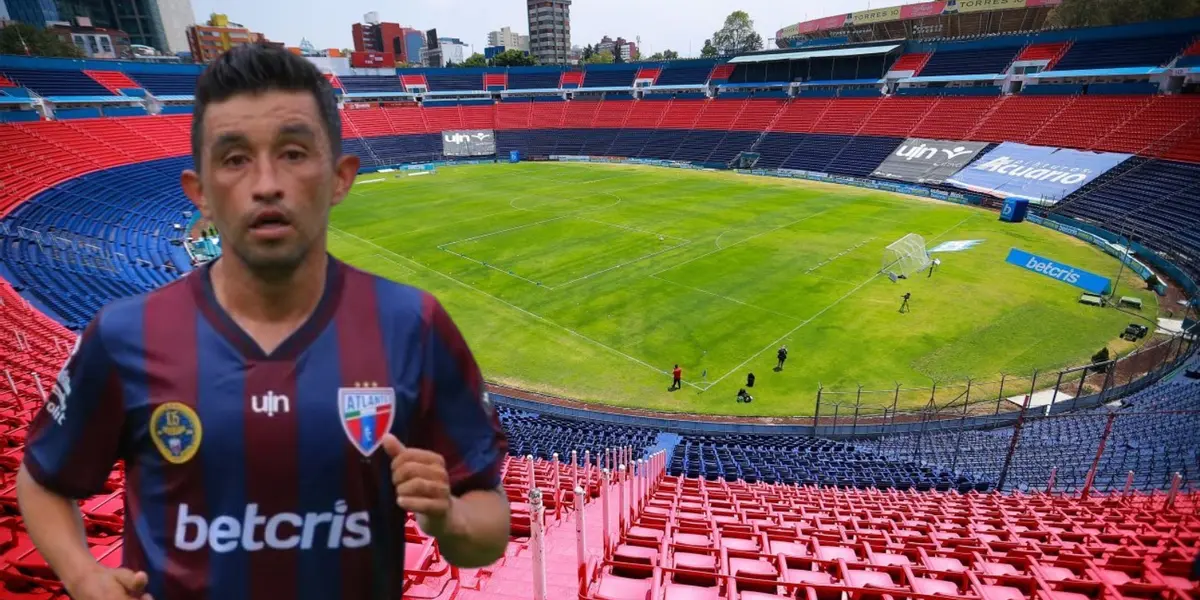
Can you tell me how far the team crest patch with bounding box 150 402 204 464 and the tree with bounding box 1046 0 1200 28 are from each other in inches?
3067

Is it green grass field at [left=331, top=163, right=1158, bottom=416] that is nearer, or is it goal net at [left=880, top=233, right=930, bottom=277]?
green grass field at [left=331, top=163, right=1158, bottom=416]

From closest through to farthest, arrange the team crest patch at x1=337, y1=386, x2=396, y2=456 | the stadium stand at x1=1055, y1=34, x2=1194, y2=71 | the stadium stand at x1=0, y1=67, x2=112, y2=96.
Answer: the team crest patch at x1=337, y1=386, x2=396, y2=456 < the stadium stand at x1=1055, y1=34, x2=1194, y2=71 < the stadium stand at x1=0, y1=67, x2=112, y2=96

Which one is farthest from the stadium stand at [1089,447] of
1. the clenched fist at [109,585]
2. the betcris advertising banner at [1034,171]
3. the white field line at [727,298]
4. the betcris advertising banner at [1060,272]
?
the betcris advertising banner at [1034,171]

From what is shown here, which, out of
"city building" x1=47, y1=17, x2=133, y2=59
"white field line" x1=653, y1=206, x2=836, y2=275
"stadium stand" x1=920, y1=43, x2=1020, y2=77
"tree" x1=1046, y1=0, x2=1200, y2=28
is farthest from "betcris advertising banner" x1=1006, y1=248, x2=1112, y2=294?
"city building" x1=47, y1=17, x2=133, y2=59

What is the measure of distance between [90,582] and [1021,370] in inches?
903

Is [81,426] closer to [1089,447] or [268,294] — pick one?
[268,294]

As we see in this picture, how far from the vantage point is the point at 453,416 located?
6.61 feet

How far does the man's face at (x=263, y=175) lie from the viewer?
184 centimetres

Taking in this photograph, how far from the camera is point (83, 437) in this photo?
5.99ft

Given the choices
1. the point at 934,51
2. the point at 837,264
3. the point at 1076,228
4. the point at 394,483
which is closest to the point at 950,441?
the point at 837,264

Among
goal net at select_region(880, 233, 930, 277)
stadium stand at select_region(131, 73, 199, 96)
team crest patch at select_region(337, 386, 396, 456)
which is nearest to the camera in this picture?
team crest patch at select_region(337, 386, 396, 456)

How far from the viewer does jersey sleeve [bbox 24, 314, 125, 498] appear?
1820mm

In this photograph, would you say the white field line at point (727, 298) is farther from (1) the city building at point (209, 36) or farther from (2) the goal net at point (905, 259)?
(1) the city building at point (209, 36)

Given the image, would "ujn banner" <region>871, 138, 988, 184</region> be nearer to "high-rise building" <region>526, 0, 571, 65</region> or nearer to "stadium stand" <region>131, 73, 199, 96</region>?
"stadium stand" <region>131, 73, 199, 96</region>
